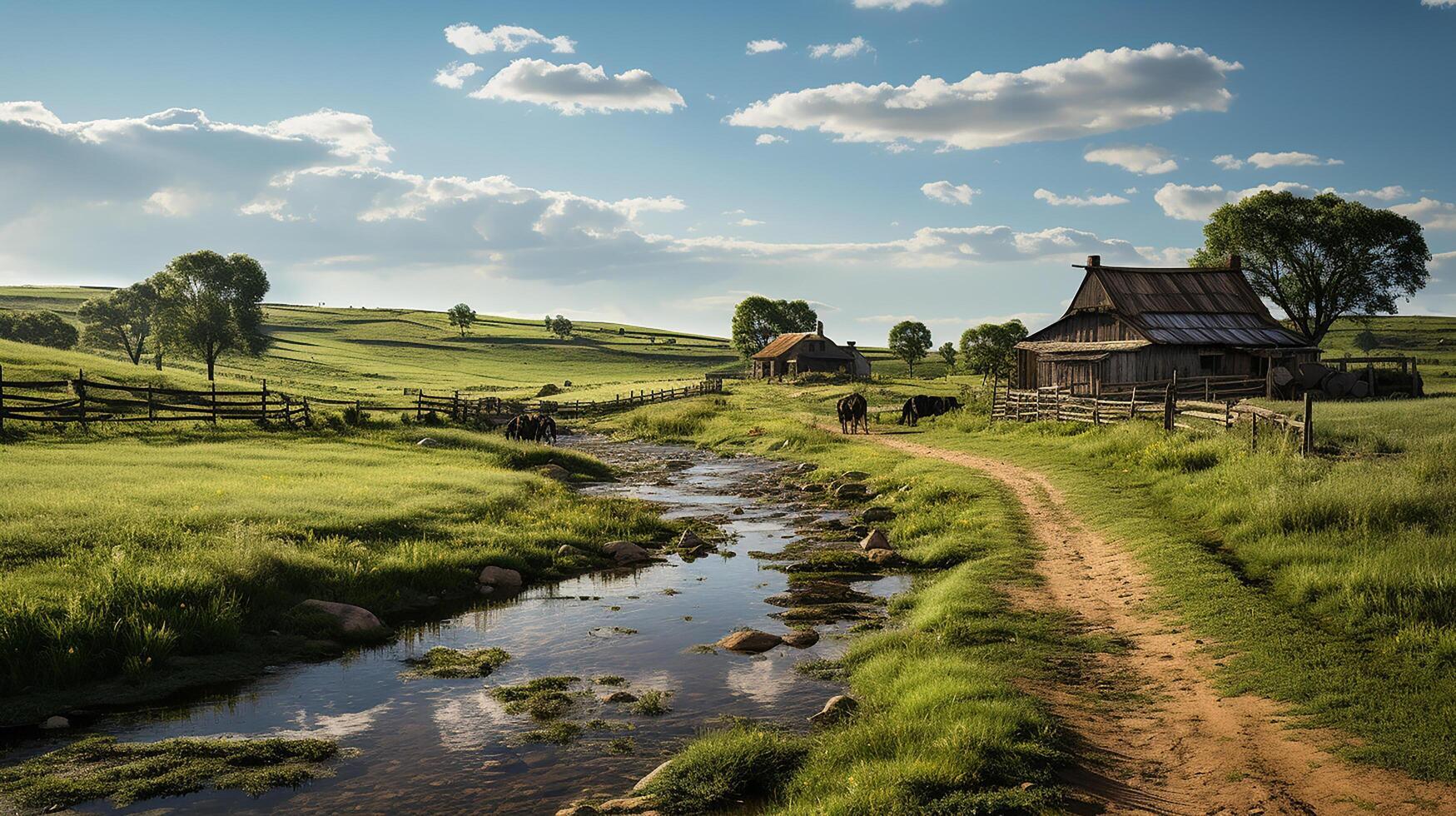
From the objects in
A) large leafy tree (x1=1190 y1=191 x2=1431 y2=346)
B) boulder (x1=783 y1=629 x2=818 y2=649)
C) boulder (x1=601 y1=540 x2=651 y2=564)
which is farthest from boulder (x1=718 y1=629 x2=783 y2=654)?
large leafy tree (x1=1190 y1=191 x2=1431 y2=346)

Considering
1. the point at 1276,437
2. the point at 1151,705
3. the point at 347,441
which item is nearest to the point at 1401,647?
the point at 1151,705

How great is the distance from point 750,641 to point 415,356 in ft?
376

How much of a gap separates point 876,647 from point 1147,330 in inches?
1359

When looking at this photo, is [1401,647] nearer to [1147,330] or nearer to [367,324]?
[1147,330]

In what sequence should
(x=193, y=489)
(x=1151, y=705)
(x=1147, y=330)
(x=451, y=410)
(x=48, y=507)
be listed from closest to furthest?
(x=1151, y=705), (x=48, y=507), (x=193, y=489), (x=1147, y=330), (x=451, y=410)

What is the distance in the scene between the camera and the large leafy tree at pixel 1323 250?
2280 inches

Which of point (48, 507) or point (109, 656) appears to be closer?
point (109, 656)

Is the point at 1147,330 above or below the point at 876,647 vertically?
above

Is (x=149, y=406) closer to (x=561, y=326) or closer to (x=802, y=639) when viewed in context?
(x=802, y=639)

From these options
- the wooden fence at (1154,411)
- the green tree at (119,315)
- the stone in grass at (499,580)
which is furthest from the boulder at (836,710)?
the green tree at (119,315)

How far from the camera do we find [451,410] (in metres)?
47.3

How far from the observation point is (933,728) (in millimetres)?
8148

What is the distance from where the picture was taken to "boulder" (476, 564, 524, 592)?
54.3 ft

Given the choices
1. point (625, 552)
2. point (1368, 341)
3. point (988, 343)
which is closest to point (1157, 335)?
point (625, 552)
